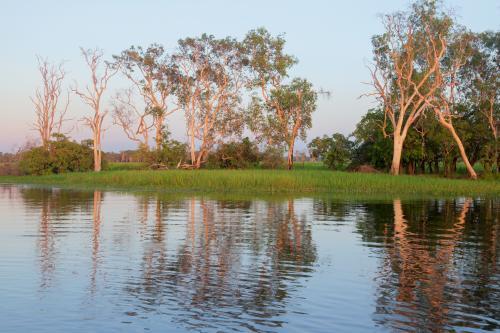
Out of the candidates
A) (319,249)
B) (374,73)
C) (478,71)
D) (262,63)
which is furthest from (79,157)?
(319,249)

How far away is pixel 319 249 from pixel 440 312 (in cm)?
614

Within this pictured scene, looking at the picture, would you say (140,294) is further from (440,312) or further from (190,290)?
(440,312)

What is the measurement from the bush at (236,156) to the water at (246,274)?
41430 mm

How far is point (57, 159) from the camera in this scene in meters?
63.3

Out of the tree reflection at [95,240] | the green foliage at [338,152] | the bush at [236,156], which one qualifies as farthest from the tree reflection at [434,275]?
the bush at [236,156]

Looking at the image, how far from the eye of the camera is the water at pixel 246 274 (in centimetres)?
855

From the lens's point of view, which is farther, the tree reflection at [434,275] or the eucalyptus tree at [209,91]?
the eucalyptus tree at [209,91]

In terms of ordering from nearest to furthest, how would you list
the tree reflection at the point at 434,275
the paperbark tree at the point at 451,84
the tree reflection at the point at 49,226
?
the tree reflection at the point at 434,275
the tree reflection at the point at 49,226
the paperbark tree at the point at 451,84

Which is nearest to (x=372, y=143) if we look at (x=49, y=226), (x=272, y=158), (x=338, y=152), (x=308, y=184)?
(x=338, y=152)

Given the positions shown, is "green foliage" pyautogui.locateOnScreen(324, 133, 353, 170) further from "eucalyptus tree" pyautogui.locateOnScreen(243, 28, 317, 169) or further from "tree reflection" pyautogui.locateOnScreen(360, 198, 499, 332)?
"tree reflection" pyautogui.locateOnScreen(360, 198, 499, 332)

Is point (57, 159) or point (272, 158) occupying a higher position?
point (272, 158)

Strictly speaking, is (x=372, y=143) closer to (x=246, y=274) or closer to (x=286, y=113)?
(x=286, y=113)

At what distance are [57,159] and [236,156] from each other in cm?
1898

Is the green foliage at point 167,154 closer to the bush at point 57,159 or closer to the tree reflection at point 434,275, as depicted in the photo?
the bush at point 57,159
